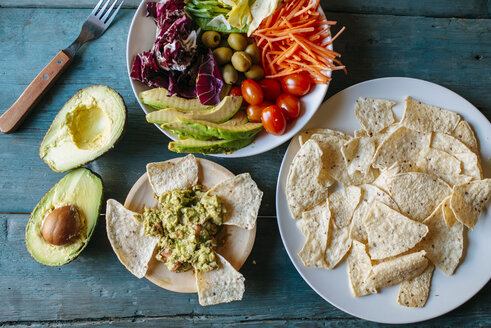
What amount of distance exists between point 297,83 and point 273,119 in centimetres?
21

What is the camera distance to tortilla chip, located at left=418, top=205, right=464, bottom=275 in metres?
1.93

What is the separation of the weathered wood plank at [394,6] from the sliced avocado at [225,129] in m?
0.84

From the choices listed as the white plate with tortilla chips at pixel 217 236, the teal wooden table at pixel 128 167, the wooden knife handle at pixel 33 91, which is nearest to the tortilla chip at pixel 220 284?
the white plate with tortilla chips at pixel 217 236

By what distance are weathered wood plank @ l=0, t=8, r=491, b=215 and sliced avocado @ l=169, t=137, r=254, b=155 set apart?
26 cm

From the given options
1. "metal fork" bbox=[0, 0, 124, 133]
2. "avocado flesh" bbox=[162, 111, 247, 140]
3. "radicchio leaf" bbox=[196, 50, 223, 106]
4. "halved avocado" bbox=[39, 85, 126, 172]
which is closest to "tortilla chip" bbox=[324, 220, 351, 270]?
"avocado flesh" bbox=[162, 111, 247, 140]

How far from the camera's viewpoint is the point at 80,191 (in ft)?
→ 6.33

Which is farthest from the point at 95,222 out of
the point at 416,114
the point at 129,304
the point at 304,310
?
the point at 416,114

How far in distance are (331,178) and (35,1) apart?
1.88 metres

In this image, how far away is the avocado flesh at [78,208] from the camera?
192cm

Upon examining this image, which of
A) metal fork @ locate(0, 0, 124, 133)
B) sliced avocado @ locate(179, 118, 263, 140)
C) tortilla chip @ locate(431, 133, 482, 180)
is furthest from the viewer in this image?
metal fork @ locate(0, 0, 124, 133)

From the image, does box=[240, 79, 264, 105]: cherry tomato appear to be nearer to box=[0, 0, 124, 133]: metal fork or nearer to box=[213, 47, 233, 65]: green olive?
box=[213, 47, 233, 65]: green olive

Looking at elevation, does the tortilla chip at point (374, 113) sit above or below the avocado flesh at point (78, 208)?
above

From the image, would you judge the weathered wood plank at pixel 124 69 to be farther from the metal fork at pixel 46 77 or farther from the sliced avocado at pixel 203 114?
the sliced avocado at pixel 203 114

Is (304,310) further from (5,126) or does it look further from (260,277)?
(5,126)
